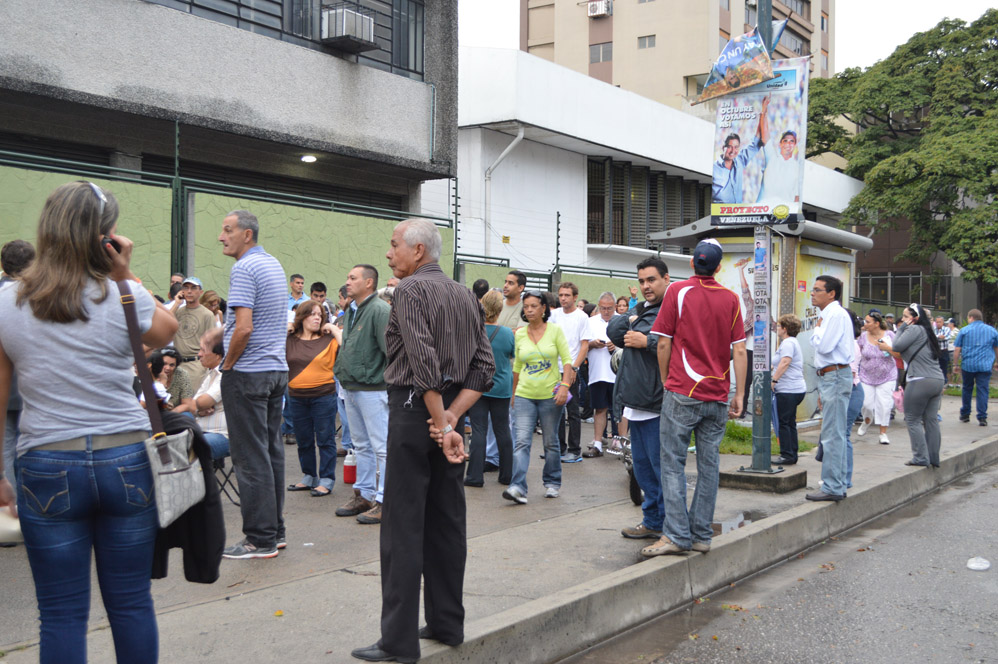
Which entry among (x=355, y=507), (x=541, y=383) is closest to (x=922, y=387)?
(x=541, y=383)

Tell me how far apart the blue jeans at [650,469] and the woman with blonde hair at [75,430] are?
4167mm

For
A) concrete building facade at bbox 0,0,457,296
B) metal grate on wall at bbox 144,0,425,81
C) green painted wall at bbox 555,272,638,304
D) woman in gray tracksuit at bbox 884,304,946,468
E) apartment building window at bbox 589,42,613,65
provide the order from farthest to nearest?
apartment building window at bbox 589,42,613,65 < green painted wall at bbox 555,272,638,304 < metal grate on wall at bbox 144,0,425,81 < concrete building facade at bbox 0,0,457,296 < woman in gray tracksuit at bbox 884,304,946,468

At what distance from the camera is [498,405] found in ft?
28.4

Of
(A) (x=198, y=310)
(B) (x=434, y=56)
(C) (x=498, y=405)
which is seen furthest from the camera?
(B) (x=434, y=56)

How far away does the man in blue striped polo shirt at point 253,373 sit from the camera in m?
5.84

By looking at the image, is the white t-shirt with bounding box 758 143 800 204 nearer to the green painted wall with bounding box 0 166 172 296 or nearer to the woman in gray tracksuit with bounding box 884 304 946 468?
the woman in gray tracksuit with bounding box 884 304 946 468

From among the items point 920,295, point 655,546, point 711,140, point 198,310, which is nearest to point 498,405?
point 655,546

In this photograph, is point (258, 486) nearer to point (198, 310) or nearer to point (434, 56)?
point (198, 310)

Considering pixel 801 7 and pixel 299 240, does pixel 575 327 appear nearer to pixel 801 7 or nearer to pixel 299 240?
pixel 299 240

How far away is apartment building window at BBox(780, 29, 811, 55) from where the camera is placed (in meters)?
48.4

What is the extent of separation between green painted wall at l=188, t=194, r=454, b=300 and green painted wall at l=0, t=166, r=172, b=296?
1.69 ft

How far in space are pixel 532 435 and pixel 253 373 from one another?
3.02 m

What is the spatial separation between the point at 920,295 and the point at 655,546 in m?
40.9

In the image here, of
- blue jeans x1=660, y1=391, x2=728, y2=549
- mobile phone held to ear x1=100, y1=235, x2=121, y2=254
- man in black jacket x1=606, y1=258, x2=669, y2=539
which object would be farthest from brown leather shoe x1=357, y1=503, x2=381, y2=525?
mobile phone held to ear x1=100, y1=235, x2=121, y2=254
